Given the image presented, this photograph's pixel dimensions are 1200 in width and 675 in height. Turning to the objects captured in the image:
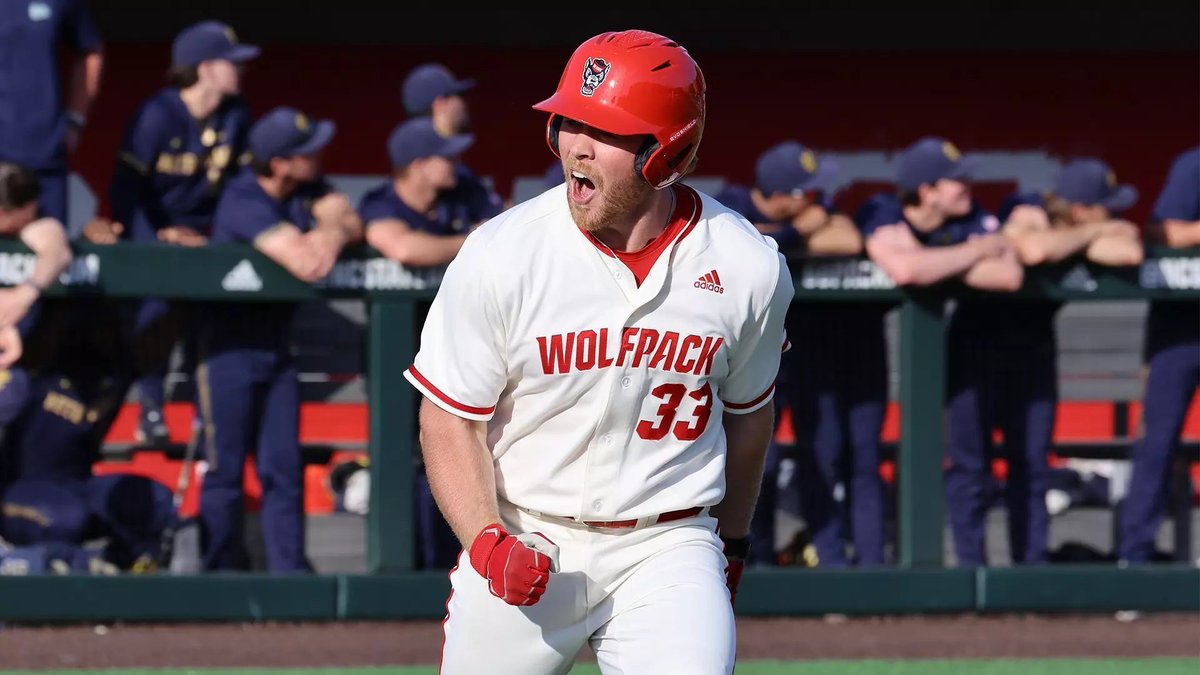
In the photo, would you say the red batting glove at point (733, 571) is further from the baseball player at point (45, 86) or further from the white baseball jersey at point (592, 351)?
the baseball player at point (45, 86)

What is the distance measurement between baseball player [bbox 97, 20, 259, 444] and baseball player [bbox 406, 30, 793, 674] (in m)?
2.79

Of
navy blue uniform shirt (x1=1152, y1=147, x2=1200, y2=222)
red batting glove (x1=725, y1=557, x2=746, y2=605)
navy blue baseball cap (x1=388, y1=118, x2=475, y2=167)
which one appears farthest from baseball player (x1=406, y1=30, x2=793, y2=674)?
navy blue uniform shirt (x1=1152, y1=147, x2=1200, y2=222)

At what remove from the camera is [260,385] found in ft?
18.7

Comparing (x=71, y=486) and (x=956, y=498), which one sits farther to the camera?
(x=956, y=498)

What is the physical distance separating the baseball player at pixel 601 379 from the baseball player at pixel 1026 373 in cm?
294

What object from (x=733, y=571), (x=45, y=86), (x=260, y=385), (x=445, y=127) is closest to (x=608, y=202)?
(x=733, y=571)

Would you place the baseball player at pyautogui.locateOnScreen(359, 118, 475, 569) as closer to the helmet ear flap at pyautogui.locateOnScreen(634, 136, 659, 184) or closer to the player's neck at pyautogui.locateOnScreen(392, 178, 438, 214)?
the player's neck at pyautogui.locateOnScreen(392, 178, 438, 214)

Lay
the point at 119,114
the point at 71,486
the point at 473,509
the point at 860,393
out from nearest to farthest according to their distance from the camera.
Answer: the point at 473,509, the point at 71,486, the point at 860,393, the point at 119,114

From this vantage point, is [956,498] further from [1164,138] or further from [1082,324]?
[1164,138]

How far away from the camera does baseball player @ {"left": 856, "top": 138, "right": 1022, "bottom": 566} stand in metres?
5.99

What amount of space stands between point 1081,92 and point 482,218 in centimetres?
Answer: 666

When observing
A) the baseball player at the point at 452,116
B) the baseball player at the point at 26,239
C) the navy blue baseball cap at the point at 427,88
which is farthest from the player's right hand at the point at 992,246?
the baseball player at the point at 26,239

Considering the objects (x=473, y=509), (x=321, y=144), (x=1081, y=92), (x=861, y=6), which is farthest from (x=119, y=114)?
(x=473, y=509)

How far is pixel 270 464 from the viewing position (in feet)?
18.7
